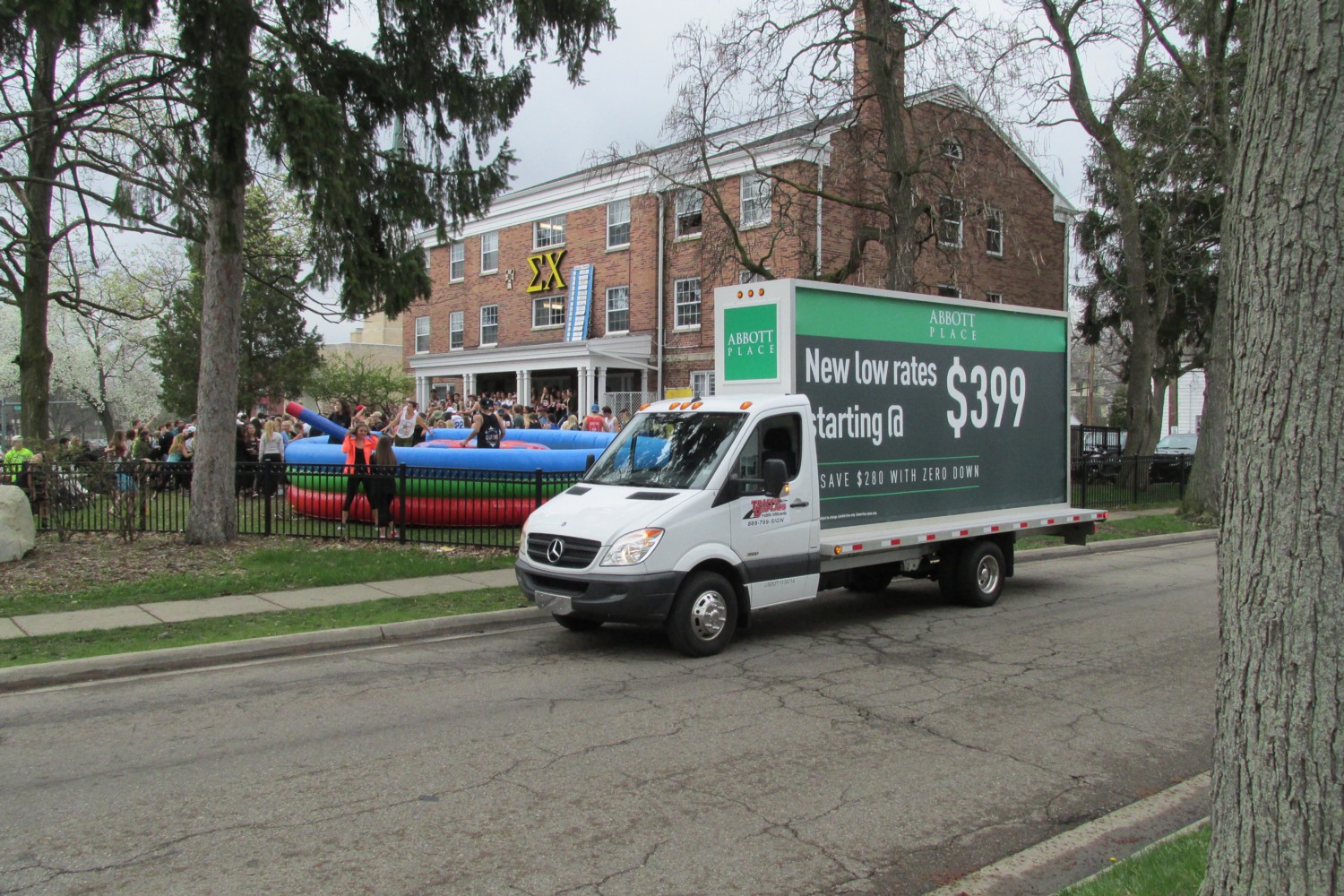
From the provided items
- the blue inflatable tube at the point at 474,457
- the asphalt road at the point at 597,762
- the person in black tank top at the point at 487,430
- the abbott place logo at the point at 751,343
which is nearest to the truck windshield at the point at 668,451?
the abbott place logo at the point at 751,343

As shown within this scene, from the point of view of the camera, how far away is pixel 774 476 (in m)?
8.77

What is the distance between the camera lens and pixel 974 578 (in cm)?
1117

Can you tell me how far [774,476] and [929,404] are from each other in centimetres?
307

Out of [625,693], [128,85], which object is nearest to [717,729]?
Answer: [625,693]

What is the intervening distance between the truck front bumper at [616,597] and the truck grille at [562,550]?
0.38 ft

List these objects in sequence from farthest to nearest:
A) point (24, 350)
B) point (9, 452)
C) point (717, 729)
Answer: point (24, 350) < point (9, 452) < point (717, 729)

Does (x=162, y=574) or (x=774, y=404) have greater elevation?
(x=774, y=404)

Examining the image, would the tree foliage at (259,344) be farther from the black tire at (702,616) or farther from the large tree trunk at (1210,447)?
the black tire at (702,616)

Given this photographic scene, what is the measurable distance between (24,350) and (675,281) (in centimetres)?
1940

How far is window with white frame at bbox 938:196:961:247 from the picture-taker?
792 inches

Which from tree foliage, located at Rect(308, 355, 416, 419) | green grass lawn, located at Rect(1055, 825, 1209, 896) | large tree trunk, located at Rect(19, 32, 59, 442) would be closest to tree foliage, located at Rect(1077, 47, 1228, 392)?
green grass lawn, located at Rect(1055, 825, 1209, 896)

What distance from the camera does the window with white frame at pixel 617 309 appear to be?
3562cm

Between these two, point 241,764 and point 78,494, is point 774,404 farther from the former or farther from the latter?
point 78,494

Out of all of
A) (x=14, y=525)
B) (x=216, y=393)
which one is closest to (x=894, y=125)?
(x=216, y=393)
